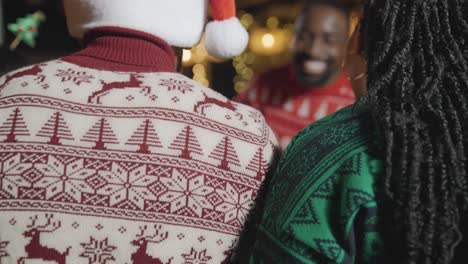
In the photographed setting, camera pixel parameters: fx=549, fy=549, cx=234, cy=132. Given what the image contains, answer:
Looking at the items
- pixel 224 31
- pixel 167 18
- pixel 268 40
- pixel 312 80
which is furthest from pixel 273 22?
pixel 167 18

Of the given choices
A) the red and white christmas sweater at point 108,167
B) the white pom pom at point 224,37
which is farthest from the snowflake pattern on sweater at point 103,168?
the white pom pom at point 224,37

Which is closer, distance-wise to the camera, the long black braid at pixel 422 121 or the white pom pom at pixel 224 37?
the long black braid at pixel 422 121

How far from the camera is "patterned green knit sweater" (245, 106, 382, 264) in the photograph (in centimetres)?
80

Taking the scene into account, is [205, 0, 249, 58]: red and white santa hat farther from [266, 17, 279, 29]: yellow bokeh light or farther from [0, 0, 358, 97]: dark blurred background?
[266, 17, 279, 29]: yellow bokeh light

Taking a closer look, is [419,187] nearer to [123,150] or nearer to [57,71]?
[123,150]

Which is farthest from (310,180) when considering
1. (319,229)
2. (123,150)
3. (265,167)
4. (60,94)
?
(60,94)

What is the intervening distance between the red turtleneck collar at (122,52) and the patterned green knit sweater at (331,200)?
1.07 feet

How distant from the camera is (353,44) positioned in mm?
1066

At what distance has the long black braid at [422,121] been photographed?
76cm

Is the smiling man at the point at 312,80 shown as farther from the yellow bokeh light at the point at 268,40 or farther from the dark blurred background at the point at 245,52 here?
the yellow bokeh light at the point at 268,40

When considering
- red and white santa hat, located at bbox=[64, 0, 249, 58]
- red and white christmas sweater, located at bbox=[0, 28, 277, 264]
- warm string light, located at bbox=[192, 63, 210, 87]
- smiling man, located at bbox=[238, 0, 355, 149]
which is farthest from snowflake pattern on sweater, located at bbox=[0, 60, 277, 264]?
warm string light, located at bbox=[192, 63, 210, 87]

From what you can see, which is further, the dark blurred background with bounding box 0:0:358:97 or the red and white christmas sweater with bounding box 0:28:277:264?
the dark blurred background with bounding box 0:0:358:97

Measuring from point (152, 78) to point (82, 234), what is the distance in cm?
29

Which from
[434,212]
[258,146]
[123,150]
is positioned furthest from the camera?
[258,146]
